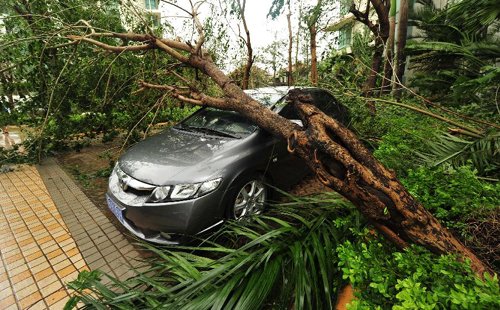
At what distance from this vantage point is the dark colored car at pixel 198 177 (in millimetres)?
2193

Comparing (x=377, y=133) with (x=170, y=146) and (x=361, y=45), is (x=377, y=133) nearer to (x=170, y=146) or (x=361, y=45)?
(x=361, y=45)

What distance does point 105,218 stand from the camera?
3.14 m

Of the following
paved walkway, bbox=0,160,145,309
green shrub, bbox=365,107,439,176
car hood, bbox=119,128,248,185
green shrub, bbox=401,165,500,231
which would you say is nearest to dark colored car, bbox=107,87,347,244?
car hood, bbox=119,128,248,185

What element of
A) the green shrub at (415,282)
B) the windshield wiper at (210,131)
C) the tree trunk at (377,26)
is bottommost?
the green shrub at (415,282)

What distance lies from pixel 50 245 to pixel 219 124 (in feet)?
8.00

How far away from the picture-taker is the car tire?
97.0 inches

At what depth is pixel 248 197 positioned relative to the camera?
8.75ft

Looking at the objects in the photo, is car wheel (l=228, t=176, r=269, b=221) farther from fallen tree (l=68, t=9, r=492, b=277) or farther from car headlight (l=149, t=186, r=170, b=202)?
fallen tree (l=68, t=9, r=492, b=277)

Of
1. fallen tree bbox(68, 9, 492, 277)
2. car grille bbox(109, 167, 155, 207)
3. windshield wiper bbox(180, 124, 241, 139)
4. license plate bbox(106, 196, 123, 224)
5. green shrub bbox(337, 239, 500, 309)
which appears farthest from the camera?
windshield wiper bbox(180, 124, 241, 139)

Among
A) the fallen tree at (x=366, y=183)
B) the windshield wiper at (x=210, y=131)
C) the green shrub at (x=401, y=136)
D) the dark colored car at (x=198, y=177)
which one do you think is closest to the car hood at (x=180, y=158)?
the dark colored car at (x=198, y=177)

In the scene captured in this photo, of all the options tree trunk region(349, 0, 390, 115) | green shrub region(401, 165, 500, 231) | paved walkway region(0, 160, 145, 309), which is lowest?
paved walkway region(0, 160, 145, 309)

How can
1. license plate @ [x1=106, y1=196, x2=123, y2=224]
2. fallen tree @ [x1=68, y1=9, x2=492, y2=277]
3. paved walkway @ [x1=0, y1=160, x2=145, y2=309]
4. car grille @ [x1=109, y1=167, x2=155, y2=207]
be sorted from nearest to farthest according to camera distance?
fallen tree @ [x1=68, y1=9, x2=492, y2=277] → paved walkway @ [x1=0, y1=160, x2=145, y2=309] → car grille @ [x1=109, y1=167, x2=155, y2=207] → license plate @ [x1=106, y1=196, x2=123, y2=224]

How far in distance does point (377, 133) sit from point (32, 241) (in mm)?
4784

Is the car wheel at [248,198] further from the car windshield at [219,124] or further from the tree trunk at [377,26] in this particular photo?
the tree trunk at [377,26]
